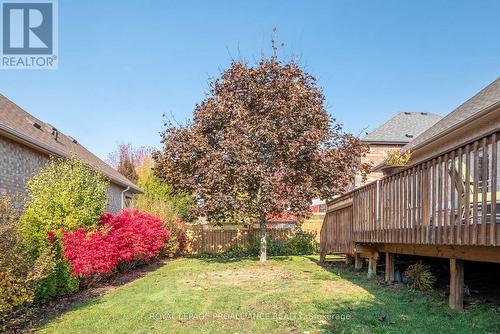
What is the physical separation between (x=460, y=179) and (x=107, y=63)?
522 inches

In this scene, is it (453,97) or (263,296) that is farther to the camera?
(453,97)

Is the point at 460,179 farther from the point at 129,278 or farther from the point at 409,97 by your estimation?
the point at 409,97

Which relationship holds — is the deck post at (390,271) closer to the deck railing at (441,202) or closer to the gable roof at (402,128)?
the deck railing at (441,202)

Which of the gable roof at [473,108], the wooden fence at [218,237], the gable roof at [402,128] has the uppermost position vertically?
the gable roof at [402,128]

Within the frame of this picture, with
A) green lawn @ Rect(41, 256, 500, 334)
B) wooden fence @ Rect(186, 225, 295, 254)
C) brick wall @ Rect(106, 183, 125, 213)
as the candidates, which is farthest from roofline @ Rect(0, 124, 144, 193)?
wooden fence @ Rect(186, 225, 295, 254)

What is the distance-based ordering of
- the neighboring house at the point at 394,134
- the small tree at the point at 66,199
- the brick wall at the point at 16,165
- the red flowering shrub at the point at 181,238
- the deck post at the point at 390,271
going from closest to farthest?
the deck post at the point at 390,271, the small tree at the point at 66,199, the brick wall at the point at 16,165, the red flowering shrub at the point at 181,238, the neighboring house at the point at 394,134

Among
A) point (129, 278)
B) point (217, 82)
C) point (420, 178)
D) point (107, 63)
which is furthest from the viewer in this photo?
point (107, 63)

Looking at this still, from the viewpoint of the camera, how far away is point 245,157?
12.6 metres

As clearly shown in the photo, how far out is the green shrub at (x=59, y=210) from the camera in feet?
23.3

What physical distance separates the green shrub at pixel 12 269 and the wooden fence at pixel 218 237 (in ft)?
42.9

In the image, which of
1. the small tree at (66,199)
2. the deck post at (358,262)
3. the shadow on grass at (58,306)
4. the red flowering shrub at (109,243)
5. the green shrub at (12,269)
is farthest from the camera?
the deck post at (358,262)

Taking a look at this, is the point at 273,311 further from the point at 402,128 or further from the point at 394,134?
the point at 402,128

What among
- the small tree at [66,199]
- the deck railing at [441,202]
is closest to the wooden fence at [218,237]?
the small tree at [66,199]

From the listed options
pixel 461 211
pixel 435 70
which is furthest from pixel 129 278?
pixel 435 70
